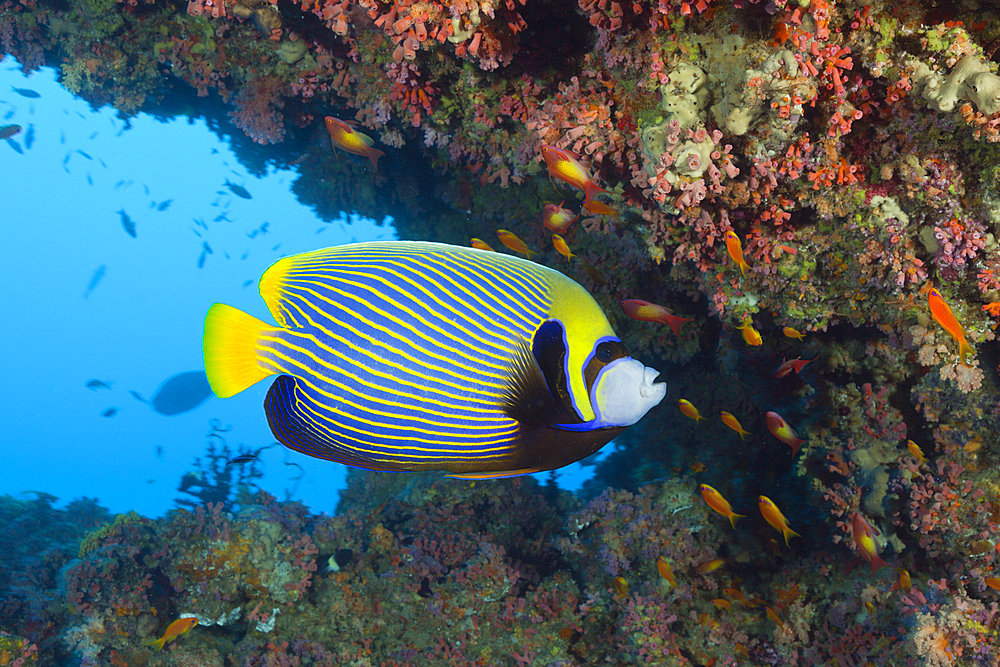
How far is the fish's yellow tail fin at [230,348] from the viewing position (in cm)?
105

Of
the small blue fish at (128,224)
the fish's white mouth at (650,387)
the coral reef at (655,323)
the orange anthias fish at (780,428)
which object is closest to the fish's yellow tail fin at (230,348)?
the fish's white mouth at (650,387)

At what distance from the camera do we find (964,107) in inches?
81.9

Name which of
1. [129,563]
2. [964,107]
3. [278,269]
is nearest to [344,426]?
[278,269]

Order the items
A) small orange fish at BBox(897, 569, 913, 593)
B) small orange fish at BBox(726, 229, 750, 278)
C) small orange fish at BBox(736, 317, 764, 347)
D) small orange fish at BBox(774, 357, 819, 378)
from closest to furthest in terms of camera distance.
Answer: small orange fish at BBox(726, 229, 750, 278) → small orange fish at BBox(897, 569, 913, 593) → small orange fish at BBox(736, 317, 764, 347) → small orange fish at BBox(774, 357, 819, 378)

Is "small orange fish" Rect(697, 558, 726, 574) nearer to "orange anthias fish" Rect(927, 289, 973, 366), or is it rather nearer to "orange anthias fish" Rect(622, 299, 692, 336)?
"orange anthias fish" Rect(622, 299, 692, 336)

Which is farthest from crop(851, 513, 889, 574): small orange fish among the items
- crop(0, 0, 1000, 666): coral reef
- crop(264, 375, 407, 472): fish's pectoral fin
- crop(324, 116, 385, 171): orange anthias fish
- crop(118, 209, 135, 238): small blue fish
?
crop(118, 209, 135, 238): small blue fish

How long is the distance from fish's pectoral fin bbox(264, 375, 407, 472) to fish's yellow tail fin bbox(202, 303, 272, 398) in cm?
6

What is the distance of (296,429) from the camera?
1.14 metres

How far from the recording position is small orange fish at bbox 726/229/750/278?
2.86 m

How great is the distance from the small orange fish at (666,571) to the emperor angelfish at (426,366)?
3.74 m

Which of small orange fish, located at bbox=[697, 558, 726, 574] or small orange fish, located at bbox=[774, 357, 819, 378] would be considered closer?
small orange fish, located at bbox=[774, 357, 819, 378]

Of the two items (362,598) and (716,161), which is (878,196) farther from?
(362,598)

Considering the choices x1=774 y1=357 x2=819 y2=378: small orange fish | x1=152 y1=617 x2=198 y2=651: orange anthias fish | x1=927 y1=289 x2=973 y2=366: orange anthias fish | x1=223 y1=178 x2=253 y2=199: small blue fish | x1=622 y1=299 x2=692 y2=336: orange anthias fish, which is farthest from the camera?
x1=223 y1=178 x2=253 y2=199: small blue fish

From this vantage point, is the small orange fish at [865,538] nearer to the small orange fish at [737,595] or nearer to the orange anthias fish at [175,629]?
the small orange fish at [737,595]
